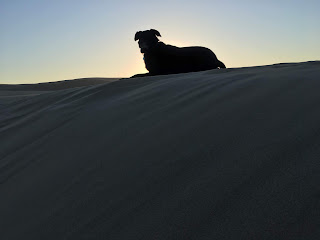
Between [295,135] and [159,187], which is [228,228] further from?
[295,135]

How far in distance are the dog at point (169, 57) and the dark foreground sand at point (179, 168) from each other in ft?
13.2

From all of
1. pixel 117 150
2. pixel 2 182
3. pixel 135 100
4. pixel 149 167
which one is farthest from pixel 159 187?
pixel 135 100

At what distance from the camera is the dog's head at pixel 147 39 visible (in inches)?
232

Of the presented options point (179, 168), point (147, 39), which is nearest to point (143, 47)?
point (147, 39)

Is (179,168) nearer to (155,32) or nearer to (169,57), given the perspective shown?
(169,57)

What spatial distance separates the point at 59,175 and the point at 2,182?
27 centimetres

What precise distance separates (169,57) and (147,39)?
0.38 m

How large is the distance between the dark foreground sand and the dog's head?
4.04m

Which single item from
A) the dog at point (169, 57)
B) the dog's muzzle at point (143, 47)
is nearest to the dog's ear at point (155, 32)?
the dog at point (169, 57)

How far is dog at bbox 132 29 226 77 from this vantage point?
5.91m

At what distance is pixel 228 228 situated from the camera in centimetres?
82

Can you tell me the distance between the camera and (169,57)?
19.7ft

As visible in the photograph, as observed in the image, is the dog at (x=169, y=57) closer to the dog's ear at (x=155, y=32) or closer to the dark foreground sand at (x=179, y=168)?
the dog's ear at (x=155, y=32)

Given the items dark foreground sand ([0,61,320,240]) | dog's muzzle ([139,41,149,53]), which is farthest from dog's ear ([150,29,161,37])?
dark foreground sand ([0,61,320,240])
